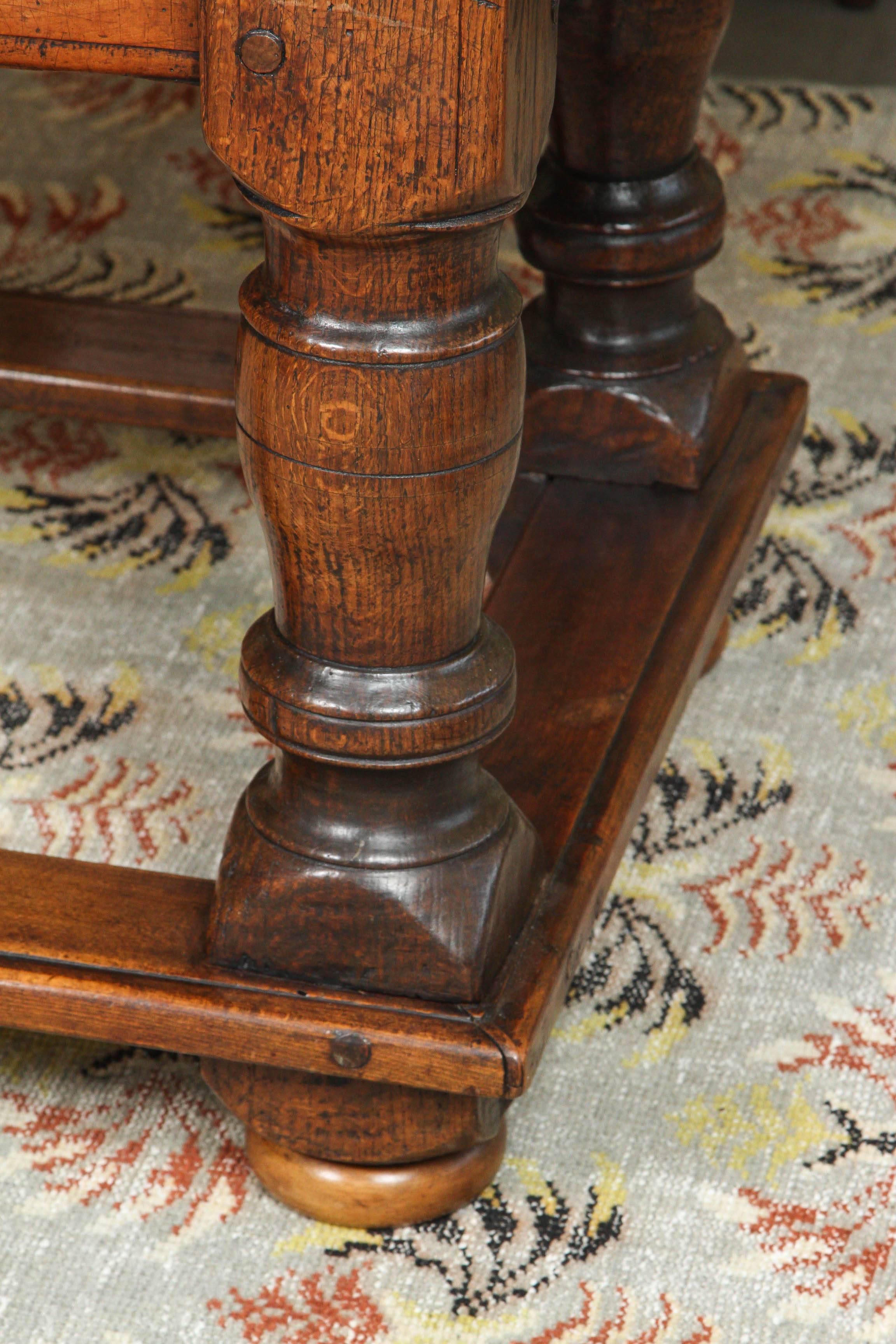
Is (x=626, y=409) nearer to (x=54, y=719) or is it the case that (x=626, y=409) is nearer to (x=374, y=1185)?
(x=54, y=719)

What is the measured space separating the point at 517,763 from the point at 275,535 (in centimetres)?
24

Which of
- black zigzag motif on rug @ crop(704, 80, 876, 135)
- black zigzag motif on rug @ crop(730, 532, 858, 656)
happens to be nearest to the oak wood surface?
black zigzag motif on rug @ crop(730, 532, 858, 656)

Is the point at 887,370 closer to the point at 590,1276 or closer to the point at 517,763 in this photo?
the point at 517,763

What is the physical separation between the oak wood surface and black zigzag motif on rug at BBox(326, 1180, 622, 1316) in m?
0.10

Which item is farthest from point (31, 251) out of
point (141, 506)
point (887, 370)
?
point (887, 370)

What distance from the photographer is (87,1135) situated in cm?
75

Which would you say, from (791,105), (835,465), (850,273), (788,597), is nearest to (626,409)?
(788,597)

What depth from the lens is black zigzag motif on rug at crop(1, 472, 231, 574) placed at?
1151mm

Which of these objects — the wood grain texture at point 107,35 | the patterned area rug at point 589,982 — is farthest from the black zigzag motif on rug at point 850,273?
the wood grain texture at point 107,35

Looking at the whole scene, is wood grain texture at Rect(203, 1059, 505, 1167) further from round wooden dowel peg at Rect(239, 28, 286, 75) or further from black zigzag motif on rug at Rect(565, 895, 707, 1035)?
round wooden dowel peg at Rect(239, 28, 286, 75)

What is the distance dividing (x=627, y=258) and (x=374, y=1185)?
0.54 meters

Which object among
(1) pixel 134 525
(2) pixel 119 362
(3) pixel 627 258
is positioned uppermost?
(3) pixel 627 258

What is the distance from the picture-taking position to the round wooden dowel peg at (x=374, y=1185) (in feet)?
2.31

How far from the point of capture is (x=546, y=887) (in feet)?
2.40
